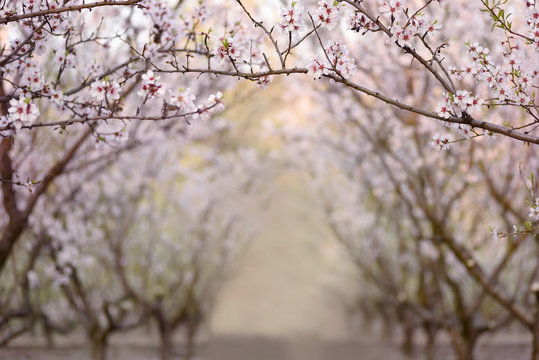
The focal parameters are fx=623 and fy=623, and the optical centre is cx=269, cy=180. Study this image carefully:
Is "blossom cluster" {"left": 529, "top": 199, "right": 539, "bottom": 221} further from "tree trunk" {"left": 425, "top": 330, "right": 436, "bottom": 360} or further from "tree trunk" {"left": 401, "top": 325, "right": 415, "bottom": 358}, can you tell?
"tree trunk" {"left": 401, "top": 325, "right": 415, "bottom": 358}

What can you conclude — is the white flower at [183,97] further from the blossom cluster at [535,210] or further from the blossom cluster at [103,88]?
the blossom cluster at [535,210]

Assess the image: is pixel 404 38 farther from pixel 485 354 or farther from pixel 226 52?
pixel 485 354

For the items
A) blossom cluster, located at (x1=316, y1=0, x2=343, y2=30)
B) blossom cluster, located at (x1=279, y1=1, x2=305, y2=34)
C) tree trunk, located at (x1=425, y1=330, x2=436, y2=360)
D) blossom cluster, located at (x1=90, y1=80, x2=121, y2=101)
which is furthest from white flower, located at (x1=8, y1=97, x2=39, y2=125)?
tree trunk, located at (x1=425, y1=330, x2=436, y2=360)

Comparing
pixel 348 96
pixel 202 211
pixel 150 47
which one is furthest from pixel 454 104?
pixel 202 211

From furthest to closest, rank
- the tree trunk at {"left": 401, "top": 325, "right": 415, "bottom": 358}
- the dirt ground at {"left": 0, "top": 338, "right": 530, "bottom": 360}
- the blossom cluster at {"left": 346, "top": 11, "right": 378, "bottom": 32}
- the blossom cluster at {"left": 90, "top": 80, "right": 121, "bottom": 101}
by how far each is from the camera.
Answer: the dirt ground at {"left": 0, "top": 338, "right": 530, "bottom": 360}
the tree trunk at {"left": 401, "top": 325, "right": 415, "bottom": 358}
the blossom cluster at {"left": 90, "top": 80, "right": 121, "bottom": 101}
the blossom cluster at {"left": 346, "top": 11, "right": 378, "bottom": 32}

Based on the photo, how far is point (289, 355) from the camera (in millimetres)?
23672

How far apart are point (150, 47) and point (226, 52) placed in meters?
1.58

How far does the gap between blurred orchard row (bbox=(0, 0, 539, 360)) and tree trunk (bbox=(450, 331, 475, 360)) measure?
0.11ft

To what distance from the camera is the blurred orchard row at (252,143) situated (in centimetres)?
382

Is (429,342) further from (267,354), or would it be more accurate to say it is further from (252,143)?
(252,143)

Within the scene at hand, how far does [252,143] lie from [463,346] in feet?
51.8

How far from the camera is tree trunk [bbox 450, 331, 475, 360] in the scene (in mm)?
9633

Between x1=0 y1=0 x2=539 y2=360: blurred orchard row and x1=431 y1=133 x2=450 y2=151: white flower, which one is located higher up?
x1=0 y1=0 x2=539 y2=360: blurred orchard row

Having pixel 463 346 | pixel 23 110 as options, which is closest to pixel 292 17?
pixel 23 110
